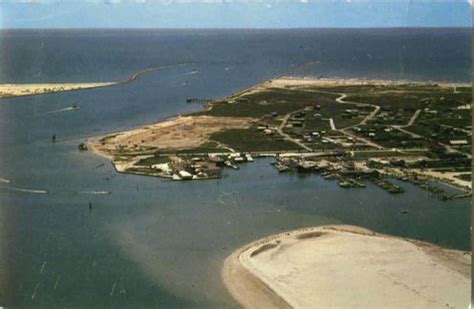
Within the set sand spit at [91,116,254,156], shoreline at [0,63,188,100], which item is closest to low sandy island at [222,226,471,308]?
sand spit at [91,116,254,156]

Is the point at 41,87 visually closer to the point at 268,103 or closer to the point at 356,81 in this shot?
the point at 268,103

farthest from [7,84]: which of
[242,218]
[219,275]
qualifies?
[219,275]

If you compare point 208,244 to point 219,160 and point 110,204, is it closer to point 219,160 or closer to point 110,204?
point 110,204

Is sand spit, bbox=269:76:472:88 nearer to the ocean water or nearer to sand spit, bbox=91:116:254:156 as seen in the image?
sand spit, bbox=91:116:254:156

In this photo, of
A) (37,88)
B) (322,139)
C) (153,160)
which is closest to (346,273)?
(153,160)

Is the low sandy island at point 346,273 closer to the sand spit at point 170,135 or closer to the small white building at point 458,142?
the small white building at point 458,142

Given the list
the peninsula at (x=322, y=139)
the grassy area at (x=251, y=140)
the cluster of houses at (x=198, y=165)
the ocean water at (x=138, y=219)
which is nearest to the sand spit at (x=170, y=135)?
the peninsula at (x=322, y=139)
